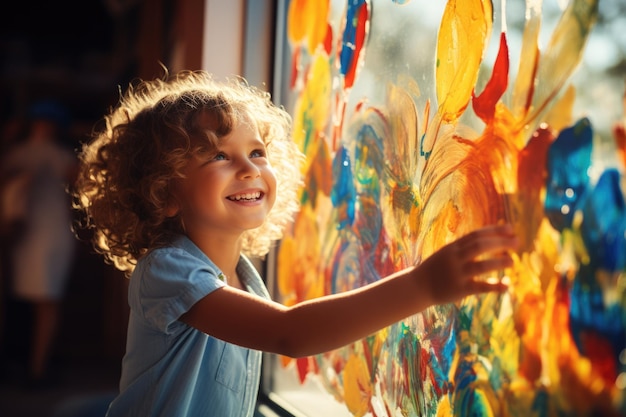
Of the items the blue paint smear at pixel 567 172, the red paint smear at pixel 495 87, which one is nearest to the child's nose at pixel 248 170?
the red paint smear at pixel 495 87

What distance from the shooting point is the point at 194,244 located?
1158 mm

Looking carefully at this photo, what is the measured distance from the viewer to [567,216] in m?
0.71

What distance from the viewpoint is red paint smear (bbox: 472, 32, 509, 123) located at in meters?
0.82

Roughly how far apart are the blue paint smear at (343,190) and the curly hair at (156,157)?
11 cm

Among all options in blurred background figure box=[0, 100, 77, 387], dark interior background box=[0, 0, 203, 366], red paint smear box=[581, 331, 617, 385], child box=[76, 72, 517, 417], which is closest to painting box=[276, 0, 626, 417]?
red paint smear box=[581, 331, 617, 385]

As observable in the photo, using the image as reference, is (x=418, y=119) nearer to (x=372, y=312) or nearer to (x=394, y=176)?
(x=394, y=176)

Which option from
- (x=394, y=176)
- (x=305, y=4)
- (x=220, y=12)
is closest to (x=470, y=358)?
(x=394, y=176)

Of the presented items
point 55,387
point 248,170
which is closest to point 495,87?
point 248,170

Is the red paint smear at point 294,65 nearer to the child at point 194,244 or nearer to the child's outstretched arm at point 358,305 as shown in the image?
the child at point 194,244

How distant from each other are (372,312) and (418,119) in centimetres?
33

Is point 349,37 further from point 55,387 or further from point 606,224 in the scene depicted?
point 55,387

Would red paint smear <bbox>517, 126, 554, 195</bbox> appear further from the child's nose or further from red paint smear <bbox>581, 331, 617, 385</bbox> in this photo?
the child's nose

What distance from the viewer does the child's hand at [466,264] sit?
29.5 inches

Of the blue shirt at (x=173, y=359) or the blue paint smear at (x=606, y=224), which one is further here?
the blue shirt at (x=173, y=359)
